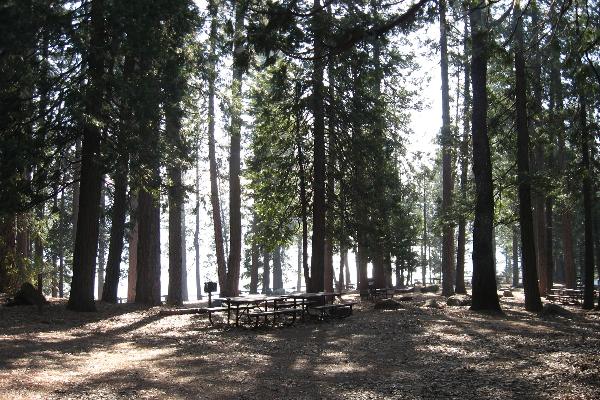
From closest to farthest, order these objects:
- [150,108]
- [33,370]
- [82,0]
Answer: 1. [33,370]
2. [150,108]
3. [82,0]

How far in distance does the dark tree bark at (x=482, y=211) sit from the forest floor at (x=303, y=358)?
1.05m

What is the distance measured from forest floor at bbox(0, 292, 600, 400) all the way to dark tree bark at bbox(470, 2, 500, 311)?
1.05 meters

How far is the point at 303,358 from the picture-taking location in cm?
875

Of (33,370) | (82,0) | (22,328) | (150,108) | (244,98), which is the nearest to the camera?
(33,370)

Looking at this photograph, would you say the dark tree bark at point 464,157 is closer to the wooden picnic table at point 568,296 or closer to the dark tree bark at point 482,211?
the dark tree bark at point 482,211

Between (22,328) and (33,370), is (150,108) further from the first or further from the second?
(33,370)

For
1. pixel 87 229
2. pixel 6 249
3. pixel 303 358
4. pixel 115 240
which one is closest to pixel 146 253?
pixel 115 240

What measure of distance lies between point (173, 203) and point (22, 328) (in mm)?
6770

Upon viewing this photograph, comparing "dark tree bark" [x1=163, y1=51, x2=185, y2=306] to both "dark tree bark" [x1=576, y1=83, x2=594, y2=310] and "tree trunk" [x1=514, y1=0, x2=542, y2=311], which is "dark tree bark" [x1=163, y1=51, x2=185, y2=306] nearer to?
"tree trunk" [x1=514, y1=0, x2=542, y2=311]

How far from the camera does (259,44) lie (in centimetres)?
857

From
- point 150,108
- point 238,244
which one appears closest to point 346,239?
point 238,244

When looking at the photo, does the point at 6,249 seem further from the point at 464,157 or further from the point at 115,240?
the point at 464,157

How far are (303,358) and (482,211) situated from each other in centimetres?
804

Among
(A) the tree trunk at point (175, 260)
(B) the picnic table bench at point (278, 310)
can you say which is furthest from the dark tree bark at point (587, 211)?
(A) the tree trunk at point (175, 260)
